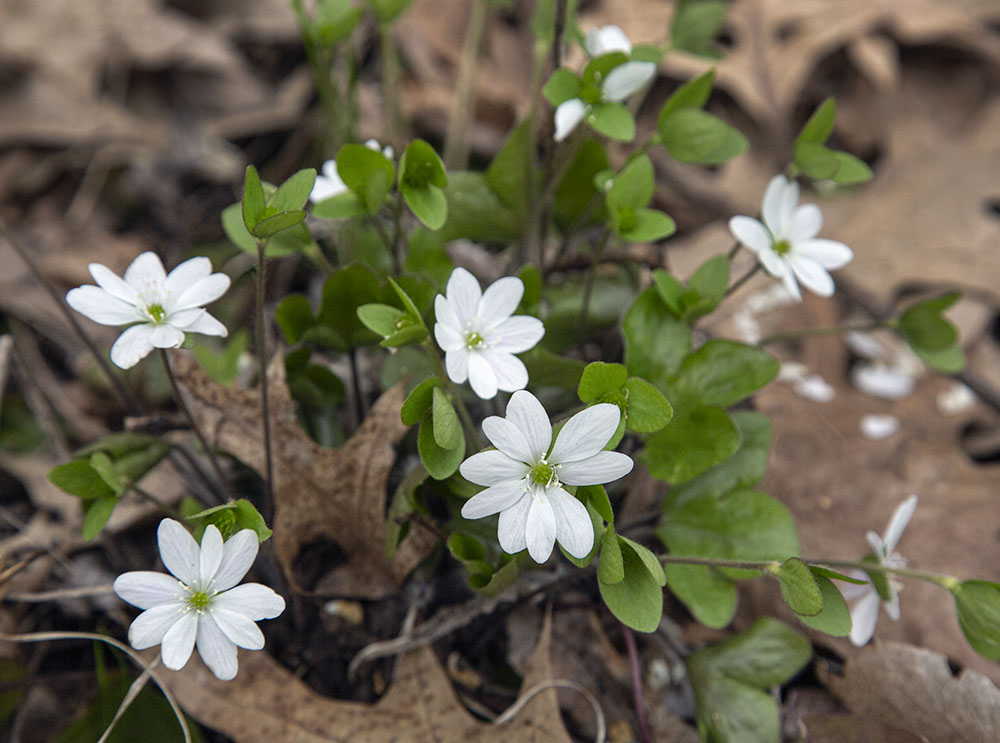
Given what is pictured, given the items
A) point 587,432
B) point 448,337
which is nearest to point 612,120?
point 448,337

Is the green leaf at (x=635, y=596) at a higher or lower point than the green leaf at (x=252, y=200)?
lower

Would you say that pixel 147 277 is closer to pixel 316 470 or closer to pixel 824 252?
pixel 316 470

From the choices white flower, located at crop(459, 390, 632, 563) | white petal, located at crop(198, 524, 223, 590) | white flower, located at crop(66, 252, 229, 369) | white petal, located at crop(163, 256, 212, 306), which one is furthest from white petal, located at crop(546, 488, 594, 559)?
white petal, located at crop(163, 256, 212, 306)

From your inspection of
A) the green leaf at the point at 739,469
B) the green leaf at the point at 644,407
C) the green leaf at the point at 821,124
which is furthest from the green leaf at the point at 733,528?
the green leaf at the point at 821,124

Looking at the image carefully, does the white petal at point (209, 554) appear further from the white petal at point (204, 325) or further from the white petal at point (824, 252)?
the white petal at point (824, 252)

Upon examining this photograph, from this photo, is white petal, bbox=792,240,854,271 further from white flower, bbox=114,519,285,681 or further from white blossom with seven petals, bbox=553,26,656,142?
white flower, bbox=114,519,285,681

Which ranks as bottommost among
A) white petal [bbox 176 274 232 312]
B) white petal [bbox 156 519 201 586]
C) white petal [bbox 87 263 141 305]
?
white petal [bbox 156 519 201 586]
